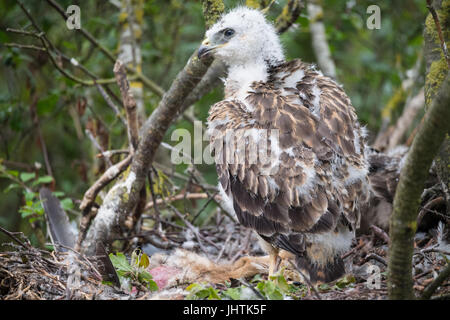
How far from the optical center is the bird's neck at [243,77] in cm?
394

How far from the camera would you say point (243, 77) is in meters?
4.02

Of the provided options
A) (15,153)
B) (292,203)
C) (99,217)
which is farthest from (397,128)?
(15,153)

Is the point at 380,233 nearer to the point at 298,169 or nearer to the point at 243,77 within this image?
the point at 298,169

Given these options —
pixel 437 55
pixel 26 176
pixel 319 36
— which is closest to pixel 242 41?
pixel 437 55

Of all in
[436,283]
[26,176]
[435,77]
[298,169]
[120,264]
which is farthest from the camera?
[26,176]

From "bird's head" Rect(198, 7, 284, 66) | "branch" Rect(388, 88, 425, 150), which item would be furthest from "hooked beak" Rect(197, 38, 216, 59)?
"branch" Rect(388, 88, 425, 150)

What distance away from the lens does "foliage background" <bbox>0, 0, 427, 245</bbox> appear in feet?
18.8

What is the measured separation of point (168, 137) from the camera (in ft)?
17.7

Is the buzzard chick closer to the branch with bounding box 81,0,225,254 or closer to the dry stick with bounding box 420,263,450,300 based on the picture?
the branch with bounding box 81,0,225,254

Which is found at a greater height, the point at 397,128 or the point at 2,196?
the point at 397,128

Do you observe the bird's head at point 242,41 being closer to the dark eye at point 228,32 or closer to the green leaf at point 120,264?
the dark eye at point 228,32

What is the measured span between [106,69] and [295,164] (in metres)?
4.49
